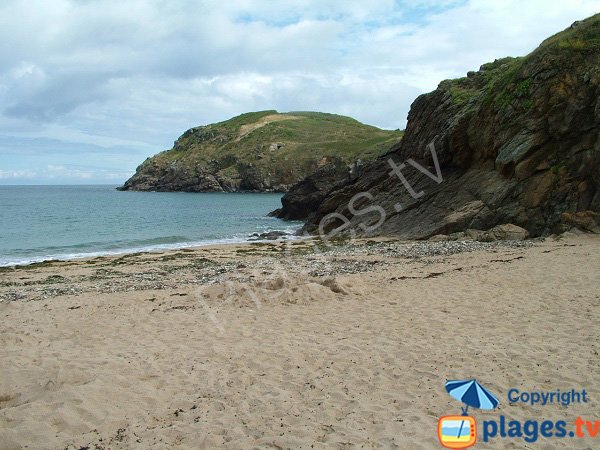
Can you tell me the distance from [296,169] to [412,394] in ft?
357

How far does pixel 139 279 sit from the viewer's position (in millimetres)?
18078

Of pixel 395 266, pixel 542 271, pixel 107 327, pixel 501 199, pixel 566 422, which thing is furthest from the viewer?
pixel 501 199

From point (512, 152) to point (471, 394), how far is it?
20.3 meters

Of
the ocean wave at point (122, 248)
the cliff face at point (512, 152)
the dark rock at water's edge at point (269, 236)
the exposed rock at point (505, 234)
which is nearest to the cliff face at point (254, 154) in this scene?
the dark rock at water's edge at point (269, 236)

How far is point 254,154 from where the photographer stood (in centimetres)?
12700

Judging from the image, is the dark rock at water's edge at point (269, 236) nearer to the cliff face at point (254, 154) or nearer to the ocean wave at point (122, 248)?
the ocean wave at point (122, 248)

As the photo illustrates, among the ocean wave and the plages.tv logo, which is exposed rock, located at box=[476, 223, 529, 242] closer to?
the ocean wave

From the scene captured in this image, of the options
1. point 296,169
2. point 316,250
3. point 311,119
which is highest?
point 311,119

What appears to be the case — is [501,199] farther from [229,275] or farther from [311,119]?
[311,119]

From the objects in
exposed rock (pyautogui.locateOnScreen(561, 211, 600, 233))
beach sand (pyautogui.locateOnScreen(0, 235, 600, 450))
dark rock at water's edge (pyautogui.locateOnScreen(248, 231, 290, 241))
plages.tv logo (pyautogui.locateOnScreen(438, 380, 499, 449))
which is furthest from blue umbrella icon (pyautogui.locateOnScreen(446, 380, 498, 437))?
dark rock at water's edge (pyautogui.locateOnScreen(248, 231, 290, 241))

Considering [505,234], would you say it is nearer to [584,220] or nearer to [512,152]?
[584,220]

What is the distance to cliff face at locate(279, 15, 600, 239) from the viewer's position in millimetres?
21750

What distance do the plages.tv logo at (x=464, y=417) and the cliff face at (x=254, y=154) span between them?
91.5 metres

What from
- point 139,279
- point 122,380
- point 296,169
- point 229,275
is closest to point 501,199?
point 229,275
